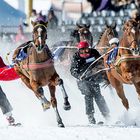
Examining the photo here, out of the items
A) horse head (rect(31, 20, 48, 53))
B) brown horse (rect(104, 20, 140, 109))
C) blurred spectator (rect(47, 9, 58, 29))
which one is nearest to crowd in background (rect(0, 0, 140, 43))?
blurred spectator (rect(47, 9, 58, 29))

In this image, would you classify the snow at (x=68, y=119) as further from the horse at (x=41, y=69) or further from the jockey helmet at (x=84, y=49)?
the jockey helmet at (x=84, y=49)

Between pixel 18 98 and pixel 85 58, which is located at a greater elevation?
pixel 85 58

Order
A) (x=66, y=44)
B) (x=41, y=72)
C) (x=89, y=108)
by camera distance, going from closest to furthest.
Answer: (x=41, y=72) → (x=89, y=108) → (x=66, y=44)

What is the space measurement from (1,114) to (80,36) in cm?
277

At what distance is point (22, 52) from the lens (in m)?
11.8

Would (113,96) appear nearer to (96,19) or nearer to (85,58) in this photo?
(85,58)

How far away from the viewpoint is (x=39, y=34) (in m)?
10.9

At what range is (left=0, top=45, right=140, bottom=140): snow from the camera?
9578 mm

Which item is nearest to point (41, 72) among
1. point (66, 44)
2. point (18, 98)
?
point (18, 98)

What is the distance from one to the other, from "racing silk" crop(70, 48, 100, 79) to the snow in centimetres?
91

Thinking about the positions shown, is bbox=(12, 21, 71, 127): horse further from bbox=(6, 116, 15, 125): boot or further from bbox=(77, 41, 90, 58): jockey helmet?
bbox=(77, 41, 90, 58): jockey helmet

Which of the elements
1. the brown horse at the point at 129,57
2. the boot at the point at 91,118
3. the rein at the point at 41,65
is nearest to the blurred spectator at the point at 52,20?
the boot at the point at 91,118

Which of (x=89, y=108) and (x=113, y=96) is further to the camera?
(x=113, y=96)

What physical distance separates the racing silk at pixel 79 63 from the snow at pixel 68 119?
36.0 inches
